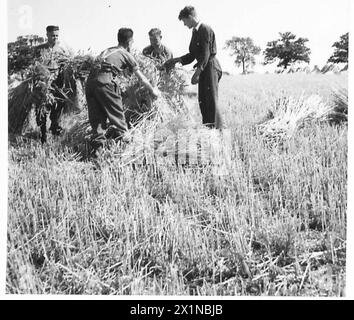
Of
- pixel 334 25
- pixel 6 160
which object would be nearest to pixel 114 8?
pixel 6 160

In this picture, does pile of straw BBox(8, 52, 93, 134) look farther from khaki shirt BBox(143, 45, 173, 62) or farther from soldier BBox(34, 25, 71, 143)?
khaki shirt BBox(143, 45, 173, 62)

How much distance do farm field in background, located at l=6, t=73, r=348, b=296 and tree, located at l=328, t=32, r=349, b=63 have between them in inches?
6.1

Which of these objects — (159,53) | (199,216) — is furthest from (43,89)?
(199,216)

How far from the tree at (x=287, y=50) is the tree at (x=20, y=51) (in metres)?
1.93

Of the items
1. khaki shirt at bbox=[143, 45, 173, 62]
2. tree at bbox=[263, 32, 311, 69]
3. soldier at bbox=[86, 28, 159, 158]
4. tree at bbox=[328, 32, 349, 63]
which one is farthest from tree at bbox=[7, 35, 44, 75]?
tree at bbox=[328, 32, 349, 63]

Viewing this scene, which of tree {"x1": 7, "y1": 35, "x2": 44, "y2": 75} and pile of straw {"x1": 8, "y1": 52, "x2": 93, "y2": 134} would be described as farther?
pile of straw {"x1": 8, "y1": 52, "x2": 93, "y2": 134}

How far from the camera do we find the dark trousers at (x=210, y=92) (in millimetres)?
4223

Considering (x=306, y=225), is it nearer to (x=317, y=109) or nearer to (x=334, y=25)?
(x=317, y=109)

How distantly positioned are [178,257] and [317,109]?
1852 millimetres

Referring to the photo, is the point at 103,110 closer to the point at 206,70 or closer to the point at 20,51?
the point at 20,51

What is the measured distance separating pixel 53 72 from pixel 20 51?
0.43 meters

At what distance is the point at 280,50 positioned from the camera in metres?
4.18

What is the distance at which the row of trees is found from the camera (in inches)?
160
